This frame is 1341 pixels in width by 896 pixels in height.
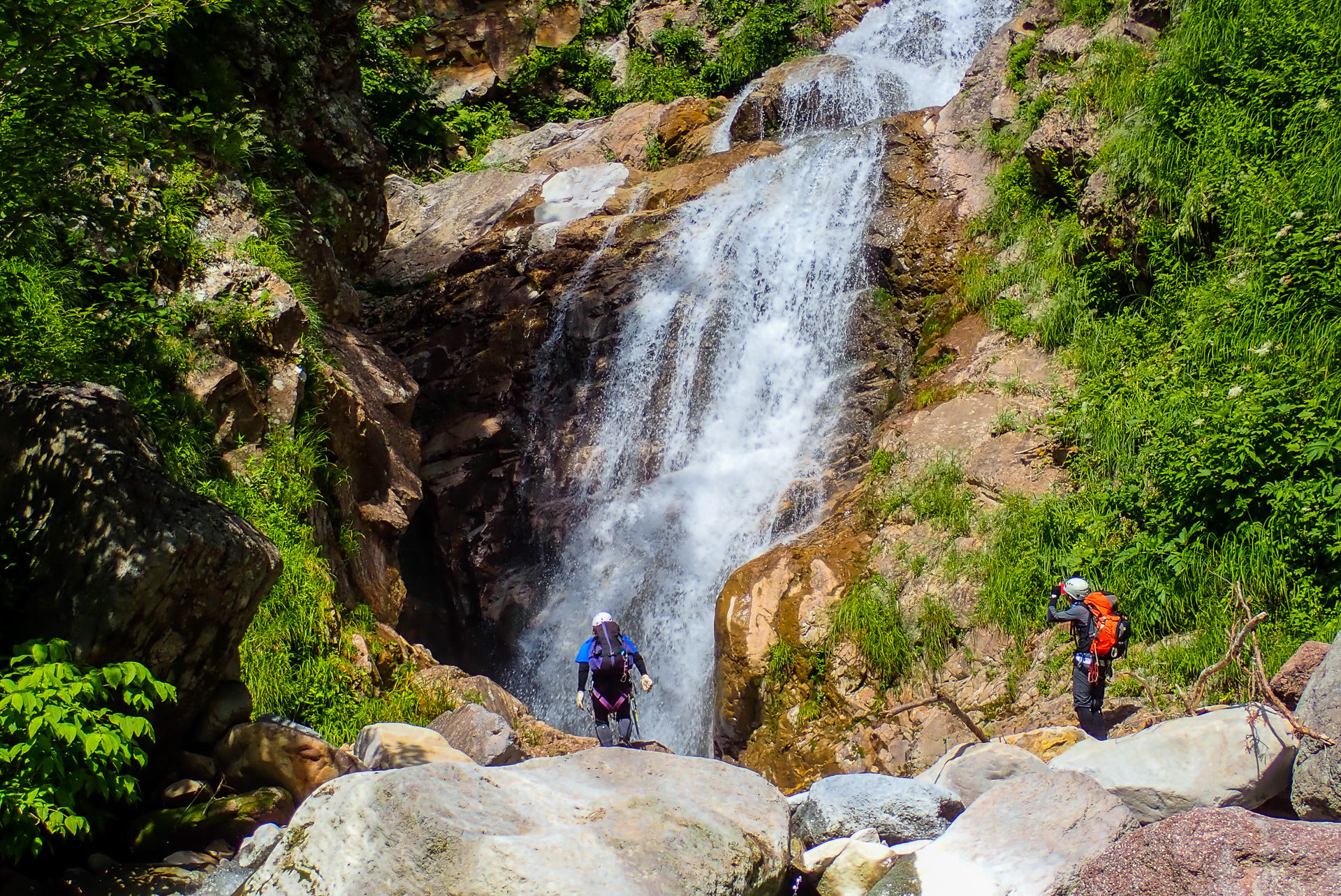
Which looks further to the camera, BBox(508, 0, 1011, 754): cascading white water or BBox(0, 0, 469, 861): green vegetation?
BBox(508, 0, 1011, 754): cascading white water

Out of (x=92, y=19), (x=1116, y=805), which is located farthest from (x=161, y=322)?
(x=1116, y=805)

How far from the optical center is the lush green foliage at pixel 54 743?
4.05 m

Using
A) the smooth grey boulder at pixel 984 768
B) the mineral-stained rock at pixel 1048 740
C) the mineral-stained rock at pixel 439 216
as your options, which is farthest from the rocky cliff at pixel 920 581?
the mineral-stained rock at pixel 439 216

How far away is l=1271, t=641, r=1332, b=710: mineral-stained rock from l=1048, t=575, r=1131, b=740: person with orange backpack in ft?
4.09

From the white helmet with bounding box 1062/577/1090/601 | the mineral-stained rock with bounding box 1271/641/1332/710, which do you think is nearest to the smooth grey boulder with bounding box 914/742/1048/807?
the mineral-stained rock with bounding box 1271/641/1332/710

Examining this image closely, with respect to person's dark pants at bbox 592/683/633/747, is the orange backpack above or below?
above

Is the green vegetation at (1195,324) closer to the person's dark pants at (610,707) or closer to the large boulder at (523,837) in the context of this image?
the person's dark pants at (610,707)

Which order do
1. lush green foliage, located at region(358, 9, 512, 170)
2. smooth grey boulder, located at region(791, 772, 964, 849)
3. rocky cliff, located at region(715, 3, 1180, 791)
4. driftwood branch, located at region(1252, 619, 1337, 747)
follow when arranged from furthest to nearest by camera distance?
1. lush green foliage, located at region(358, 9, 512, 170)
2. rocky cliff, located at region(715, 3, 1180, 791)
3. smooth grey boulder, located at region(791, 772, 964, 849)
4. driftwood branch, located at region(1252, 619, 1337, 747)

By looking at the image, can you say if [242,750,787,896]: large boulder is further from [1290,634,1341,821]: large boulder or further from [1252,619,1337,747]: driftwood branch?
[1252,619,1337,747]: driftwood branch

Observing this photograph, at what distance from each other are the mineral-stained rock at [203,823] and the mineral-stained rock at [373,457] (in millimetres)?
4723

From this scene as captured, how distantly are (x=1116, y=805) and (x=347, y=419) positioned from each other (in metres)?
8.36

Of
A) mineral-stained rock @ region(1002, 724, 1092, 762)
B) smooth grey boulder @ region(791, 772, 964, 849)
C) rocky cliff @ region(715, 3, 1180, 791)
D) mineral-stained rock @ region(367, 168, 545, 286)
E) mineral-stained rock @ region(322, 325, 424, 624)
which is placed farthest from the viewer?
mineral-stained rock @ region(367, 168, 545, 286)

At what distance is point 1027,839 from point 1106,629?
305 centimetres

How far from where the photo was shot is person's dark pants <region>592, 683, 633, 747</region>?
25.6 feet
